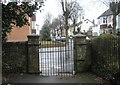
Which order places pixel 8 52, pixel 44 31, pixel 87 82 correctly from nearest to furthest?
pixel 87 82, pixel 8 52, pixel 44 31

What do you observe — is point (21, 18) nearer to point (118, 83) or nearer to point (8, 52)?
point (8, 52)

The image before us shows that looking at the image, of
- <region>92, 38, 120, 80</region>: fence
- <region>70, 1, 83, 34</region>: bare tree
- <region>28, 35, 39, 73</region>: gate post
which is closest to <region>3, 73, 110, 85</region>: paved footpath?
<region>92, 38, 120, 80</region>: fence

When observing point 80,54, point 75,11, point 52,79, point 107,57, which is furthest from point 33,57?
point 75,11

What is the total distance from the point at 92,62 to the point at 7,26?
4018 millimetres

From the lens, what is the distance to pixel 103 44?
34.0ft

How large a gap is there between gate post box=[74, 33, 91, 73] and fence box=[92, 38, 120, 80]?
66cm

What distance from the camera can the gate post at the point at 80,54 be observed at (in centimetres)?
1256

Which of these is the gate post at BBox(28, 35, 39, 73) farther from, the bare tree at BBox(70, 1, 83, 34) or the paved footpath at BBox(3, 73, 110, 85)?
the bare tree at BBox(70, 1, 83, 34)

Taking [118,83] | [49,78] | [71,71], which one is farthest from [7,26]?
[118,83]

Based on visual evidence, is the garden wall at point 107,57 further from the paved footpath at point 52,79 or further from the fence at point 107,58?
the paved footpath at point 52,79

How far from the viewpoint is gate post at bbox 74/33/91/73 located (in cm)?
1256

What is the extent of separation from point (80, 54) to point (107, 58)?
9.51ft

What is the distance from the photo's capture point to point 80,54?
12602 mm

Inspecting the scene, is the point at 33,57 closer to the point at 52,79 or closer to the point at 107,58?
the point at 52,79
